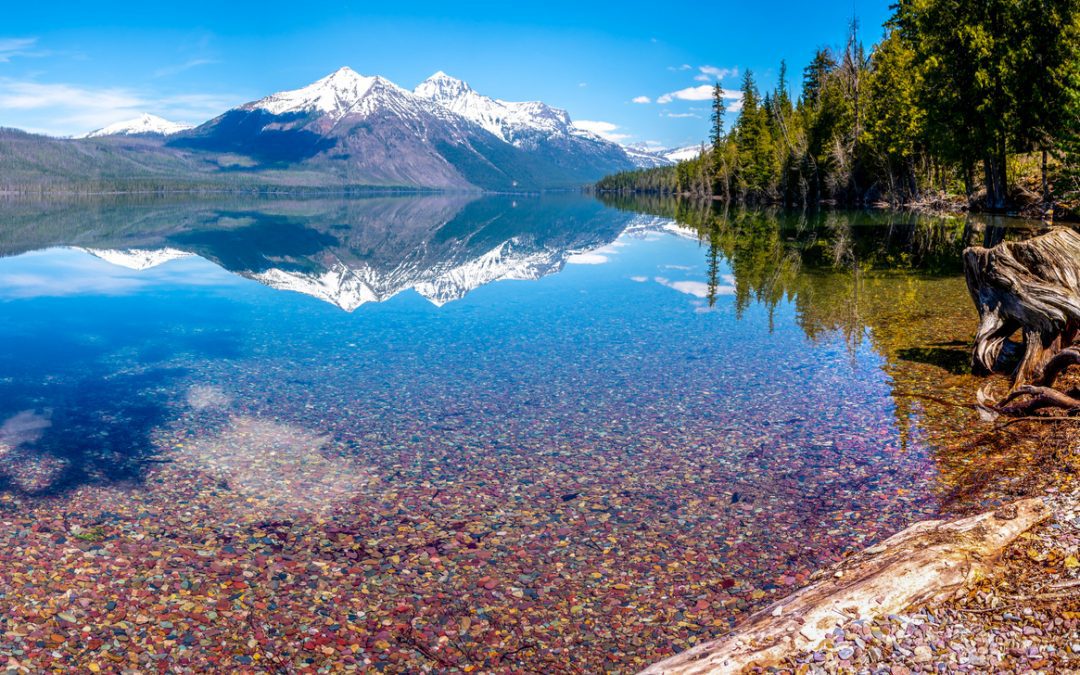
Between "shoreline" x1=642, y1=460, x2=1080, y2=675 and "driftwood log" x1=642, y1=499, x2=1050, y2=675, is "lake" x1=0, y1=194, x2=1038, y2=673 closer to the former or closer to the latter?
"driftwood log" x1=642, y1=499, x2=1050, y2=675

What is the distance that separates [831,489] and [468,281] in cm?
3181

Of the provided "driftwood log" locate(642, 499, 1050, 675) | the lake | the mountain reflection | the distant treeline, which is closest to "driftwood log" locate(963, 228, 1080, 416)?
the lake

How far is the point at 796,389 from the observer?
18.5 m

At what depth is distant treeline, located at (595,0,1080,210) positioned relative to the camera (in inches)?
2003

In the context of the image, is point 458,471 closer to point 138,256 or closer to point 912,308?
point 912,308

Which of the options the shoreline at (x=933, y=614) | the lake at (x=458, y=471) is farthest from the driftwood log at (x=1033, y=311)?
the shoreline at (x=933, y=614)

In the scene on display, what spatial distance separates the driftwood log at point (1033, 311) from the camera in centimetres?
1534

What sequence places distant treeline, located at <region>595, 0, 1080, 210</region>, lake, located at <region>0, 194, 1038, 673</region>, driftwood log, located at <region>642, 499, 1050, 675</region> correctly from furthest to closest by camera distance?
1. distant treeline, located at <region>595, 0, 1080, 210</region>
2. lake, located at <region>0, 194, 1038, 673</region>
3. driftwood log, located at <region>642, 499, 1050, 675</region>

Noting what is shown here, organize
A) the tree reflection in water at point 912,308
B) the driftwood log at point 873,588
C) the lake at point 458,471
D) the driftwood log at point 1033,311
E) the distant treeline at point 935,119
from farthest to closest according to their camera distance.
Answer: the distant treeline at point 935,119
the driftwood log at point 1033,311
the tree reflection in water at point 912,308
the lake at point 458,471
the driftwood log at point 873,588

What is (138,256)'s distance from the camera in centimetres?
5681

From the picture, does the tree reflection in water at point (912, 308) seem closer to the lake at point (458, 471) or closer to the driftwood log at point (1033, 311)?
the lake at point (458, 471)

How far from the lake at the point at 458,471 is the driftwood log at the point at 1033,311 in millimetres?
1160

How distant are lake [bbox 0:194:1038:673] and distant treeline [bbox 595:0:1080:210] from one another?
3227 cm

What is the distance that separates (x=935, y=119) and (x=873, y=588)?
61.3 m
